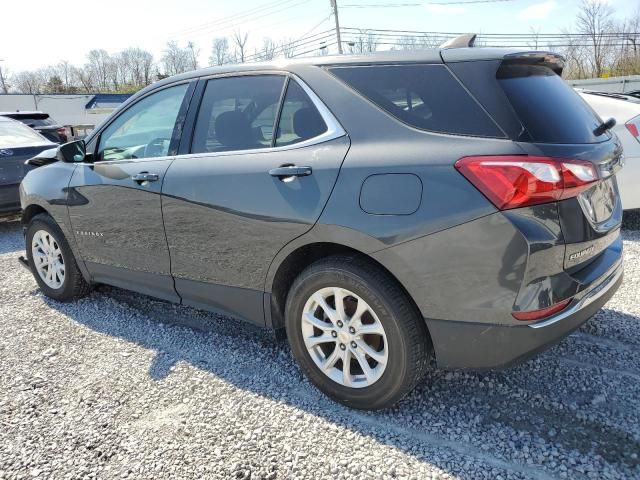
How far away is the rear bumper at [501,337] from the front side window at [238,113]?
138cm

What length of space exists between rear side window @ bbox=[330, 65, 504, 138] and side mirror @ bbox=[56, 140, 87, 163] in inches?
92.0

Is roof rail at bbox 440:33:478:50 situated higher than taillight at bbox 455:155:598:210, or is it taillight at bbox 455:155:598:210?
roof rail at bbox 440:33:478:50

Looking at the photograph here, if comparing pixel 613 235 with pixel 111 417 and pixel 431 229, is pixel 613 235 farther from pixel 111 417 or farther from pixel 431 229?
pixel 111 417

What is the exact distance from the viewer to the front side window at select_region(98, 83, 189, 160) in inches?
135

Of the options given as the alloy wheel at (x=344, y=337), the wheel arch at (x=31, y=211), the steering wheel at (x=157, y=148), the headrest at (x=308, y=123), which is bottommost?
the alloy wheel at (x=344, y=337)

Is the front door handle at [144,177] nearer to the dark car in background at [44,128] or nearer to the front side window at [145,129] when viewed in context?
the front side window at [145,129]

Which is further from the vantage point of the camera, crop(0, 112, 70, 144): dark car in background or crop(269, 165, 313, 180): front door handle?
crop(0, 112, 70, 144): dark car in background

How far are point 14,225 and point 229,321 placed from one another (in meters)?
5.86

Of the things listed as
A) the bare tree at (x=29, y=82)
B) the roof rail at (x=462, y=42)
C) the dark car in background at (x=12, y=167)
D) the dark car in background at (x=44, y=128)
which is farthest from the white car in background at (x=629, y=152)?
the bare tree at (x=29, y=82)

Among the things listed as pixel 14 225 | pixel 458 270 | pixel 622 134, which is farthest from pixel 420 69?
pixel 14 225

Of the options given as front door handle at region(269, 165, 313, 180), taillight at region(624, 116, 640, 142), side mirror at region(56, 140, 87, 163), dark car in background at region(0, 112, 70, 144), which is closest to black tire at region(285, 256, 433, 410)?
front door handle at region(269, 165, 313, 180)

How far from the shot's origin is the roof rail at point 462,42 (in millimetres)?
2678

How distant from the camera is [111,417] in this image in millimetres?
2770

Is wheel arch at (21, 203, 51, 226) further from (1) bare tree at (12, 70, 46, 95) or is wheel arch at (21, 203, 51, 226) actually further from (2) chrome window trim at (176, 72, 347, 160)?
(1) bare tree at (12, 70, 46, 95)
